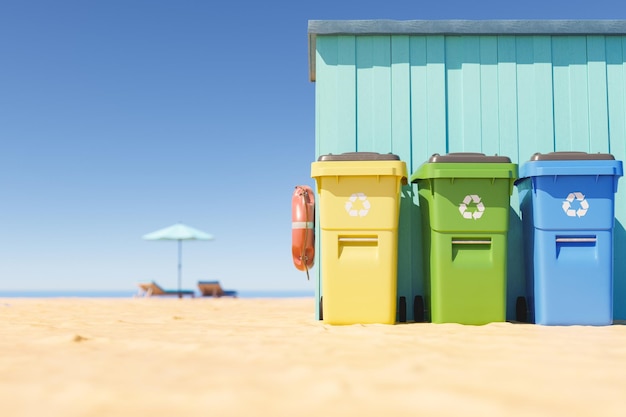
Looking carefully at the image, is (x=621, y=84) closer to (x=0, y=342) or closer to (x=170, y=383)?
(x=170, y=383)

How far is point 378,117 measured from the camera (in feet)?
19.0

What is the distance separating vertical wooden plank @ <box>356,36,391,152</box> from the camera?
578 cm

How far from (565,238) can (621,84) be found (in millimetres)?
2183

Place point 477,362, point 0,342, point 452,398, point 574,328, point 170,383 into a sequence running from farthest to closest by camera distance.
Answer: point 574,328 < point 0,342 < point 477,362 < point 170,383 < point 452,398

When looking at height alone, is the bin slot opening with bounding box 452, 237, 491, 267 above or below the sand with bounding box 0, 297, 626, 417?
above

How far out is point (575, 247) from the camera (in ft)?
15.9

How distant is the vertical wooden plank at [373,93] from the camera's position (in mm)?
5777

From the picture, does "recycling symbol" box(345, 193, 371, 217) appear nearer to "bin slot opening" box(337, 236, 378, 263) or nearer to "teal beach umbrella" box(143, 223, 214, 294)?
"bin slot opening" box(337, 236, 378, 263)

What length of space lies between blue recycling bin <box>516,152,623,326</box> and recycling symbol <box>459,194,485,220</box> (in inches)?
19.2

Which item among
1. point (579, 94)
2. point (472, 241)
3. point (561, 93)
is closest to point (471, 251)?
point (472, 241)

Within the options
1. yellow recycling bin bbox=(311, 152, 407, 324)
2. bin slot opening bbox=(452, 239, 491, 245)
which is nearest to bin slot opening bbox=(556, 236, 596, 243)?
bin slot opening bbox=(452, 239, 491, 245)

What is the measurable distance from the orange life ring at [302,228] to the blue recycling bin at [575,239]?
2.06 metres

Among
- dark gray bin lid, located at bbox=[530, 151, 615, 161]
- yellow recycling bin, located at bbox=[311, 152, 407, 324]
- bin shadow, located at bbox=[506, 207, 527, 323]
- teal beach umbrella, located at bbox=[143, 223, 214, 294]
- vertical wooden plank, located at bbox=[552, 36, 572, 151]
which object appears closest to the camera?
yellow recycling bin, located at bbox=[311, 152, 407, 324]

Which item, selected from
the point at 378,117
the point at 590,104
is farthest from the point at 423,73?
the point at 590,104
